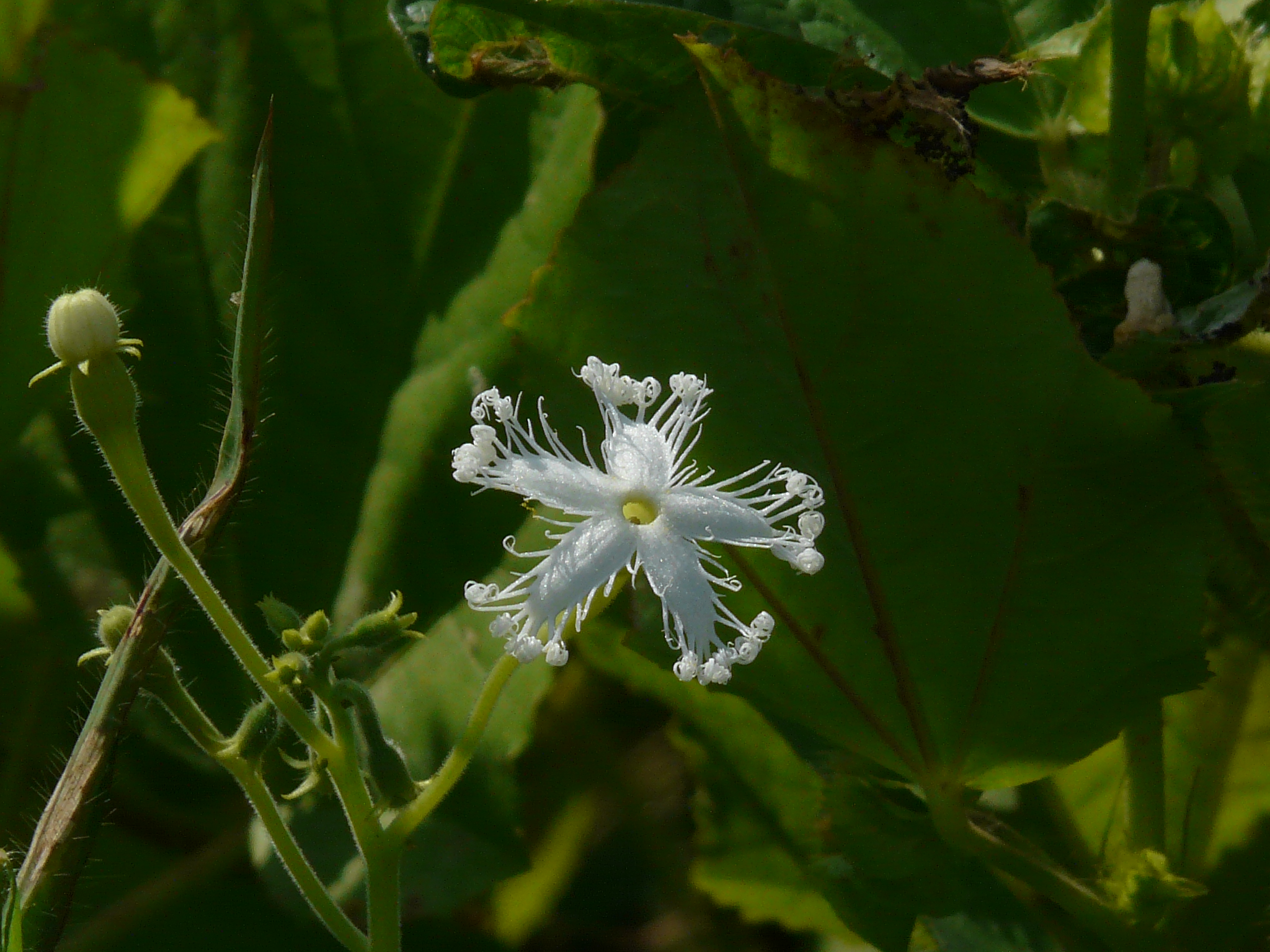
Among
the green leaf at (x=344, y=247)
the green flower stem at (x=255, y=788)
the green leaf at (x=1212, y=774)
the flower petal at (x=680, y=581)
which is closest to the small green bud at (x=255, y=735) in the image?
the green flower stem at (x=255, y=788)

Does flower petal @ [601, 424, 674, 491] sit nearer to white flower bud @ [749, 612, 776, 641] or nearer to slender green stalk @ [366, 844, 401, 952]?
white flower bud @ [749, 612, 776, 641]

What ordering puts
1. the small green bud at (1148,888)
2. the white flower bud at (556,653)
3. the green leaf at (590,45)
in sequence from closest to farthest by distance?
the white flower bud at (556,653)
the small green bud at (1148,888)
the green leaf at (590,45)

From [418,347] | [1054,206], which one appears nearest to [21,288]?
[418,347]

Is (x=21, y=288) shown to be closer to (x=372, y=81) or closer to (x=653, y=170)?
(x=372, y=81)

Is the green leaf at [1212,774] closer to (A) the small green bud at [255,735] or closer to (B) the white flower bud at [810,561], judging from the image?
(B) the white flower bud at [810,561]

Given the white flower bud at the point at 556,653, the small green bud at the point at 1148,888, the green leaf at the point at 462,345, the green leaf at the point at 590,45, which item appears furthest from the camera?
the green leaf at the point at 462,345
